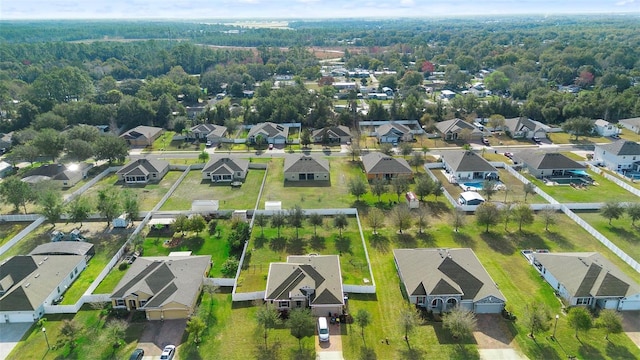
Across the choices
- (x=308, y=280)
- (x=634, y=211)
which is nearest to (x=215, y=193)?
(x=308, y=280)

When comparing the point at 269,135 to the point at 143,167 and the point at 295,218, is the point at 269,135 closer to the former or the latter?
the point at 143,167

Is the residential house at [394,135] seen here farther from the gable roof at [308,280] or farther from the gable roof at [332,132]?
the gable roof at [308,280]

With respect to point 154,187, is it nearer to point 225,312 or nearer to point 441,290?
point 225,312

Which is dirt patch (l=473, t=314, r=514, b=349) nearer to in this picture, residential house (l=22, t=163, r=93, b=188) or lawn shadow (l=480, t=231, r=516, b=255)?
lawn shadow (l=480, t=231, r=516, b=255)

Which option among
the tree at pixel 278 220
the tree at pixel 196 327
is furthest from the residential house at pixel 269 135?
the tree at pixel 196 327

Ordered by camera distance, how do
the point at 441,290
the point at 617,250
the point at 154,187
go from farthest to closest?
the point at 154,187 → the point at 617,250 → the point at 441,290

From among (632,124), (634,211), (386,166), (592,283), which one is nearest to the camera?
(592,283)

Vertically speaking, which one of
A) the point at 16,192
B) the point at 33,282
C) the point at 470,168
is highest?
the point at 16,192

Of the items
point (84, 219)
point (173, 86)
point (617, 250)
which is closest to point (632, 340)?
point (617, 250)

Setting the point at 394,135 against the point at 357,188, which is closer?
the point at 357,188
